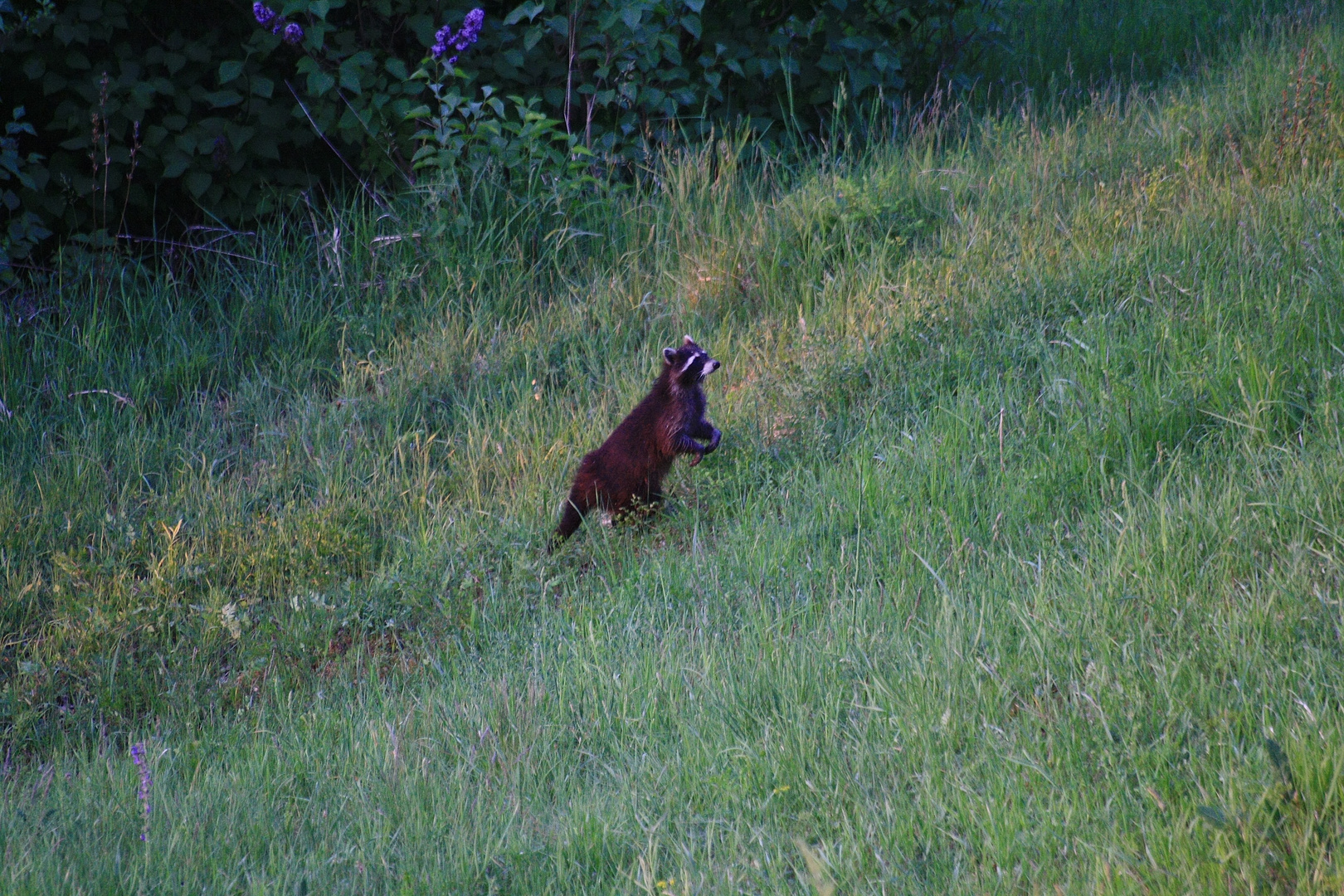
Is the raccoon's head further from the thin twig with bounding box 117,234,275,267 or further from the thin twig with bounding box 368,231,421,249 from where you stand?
the thin twig with bounding box 117,234,275,267

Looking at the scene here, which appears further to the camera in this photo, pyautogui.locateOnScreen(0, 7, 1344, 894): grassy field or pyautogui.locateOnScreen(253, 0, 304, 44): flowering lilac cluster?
pyautogui.locateOnScreen(253, 0, 304, 44): flowering lilac cluster

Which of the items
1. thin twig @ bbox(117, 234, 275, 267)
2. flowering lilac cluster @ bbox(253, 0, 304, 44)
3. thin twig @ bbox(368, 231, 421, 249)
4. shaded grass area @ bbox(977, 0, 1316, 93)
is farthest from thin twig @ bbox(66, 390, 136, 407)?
shaded grass area @ bbox(977, 0, 1316, 93)

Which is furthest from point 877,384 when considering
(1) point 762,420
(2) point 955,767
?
(2) point 955,767

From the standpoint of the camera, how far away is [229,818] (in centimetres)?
339

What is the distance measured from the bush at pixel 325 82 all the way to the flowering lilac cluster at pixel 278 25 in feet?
0.08

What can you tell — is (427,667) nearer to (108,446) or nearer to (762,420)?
(762,420)

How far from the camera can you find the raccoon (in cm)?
537

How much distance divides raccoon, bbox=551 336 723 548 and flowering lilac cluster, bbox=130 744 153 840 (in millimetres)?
2138

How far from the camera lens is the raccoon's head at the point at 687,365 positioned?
18.0 ft

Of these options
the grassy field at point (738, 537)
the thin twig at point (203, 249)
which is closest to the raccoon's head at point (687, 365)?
the grassy field at point (738, 537)

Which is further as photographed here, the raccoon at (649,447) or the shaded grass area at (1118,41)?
the shaded grass area at (1118,41)

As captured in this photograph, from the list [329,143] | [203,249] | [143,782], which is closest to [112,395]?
[203,249]

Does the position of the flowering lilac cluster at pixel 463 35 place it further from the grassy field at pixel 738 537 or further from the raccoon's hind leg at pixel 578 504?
the raccoon's hind leg at pixel 578 504

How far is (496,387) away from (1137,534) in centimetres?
417
